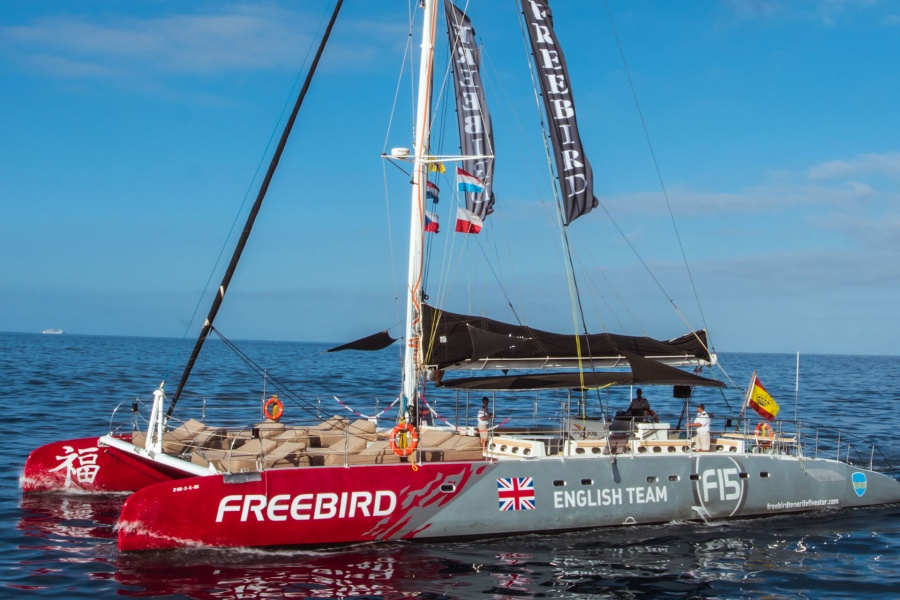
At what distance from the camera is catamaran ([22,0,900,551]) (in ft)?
49.1

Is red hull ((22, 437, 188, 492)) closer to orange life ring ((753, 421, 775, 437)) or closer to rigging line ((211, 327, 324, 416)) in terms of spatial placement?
rigging line ((211, 327, 324, 416))

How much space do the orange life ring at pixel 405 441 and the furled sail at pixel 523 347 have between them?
7.38 feet

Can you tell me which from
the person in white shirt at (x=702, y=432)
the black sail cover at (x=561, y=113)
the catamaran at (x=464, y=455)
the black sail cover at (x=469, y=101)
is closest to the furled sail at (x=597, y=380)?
the catamaran at (x=464, y=455)

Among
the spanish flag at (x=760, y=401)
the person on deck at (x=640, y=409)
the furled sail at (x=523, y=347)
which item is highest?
the furled sail at (x=523, y=347)

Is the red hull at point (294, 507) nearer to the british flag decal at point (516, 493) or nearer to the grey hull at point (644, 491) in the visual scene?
the grey hull at point (644, 491)

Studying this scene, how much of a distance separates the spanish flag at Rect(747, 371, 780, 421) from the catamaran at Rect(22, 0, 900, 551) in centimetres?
7

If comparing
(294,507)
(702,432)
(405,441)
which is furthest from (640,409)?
(294,507)

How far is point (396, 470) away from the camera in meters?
15.7

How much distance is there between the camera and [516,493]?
16609mm

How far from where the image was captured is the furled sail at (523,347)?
59.8ft

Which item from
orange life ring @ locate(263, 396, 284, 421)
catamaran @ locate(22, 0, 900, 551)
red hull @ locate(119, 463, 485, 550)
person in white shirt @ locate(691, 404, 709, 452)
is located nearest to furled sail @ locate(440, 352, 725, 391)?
catamaran @ locate(22, 0, 900, 551)

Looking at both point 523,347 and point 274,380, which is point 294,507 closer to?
point 523,347

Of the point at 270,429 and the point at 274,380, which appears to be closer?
the point at 270,429

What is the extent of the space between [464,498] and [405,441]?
1519 millimetres
